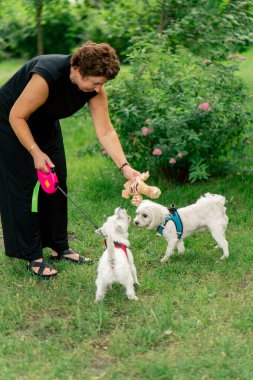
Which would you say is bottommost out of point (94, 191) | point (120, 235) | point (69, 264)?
point (94, 191)

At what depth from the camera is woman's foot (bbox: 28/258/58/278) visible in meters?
4.82

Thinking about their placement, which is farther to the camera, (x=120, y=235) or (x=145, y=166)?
(x=145, y=166)

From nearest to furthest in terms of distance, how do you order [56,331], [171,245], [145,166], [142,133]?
[56,331], [171,245], [142,133], [145,166]

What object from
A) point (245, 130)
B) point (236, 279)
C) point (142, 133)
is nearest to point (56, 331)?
point (236, 279)

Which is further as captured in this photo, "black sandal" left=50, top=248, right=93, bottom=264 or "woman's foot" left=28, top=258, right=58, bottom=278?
"black sandal" left=50, top=248, right=93, bottom=264

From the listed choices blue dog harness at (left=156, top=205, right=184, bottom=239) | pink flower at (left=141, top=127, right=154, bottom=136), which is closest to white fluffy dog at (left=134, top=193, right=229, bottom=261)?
blue dog harness at (left=156, top=205, right=184, bottom=239)

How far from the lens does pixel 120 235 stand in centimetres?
429

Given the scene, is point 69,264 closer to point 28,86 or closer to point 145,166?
point 28,86

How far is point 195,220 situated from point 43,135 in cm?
139

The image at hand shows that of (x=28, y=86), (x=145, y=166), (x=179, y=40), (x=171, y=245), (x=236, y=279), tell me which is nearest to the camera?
(x=28, y=86)

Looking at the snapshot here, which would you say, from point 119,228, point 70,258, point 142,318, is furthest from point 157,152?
point 142,318

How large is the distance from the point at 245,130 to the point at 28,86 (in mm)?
3080

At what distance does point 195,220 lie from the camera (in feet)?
16.5

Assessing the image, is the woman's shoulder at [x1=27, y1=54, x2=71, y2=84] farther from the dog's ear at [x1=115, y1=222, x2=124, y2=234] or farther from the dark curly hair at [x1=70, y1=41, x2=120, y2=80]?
the dog's ear at [x1=115, y1=222, x2=124, y2=234]
